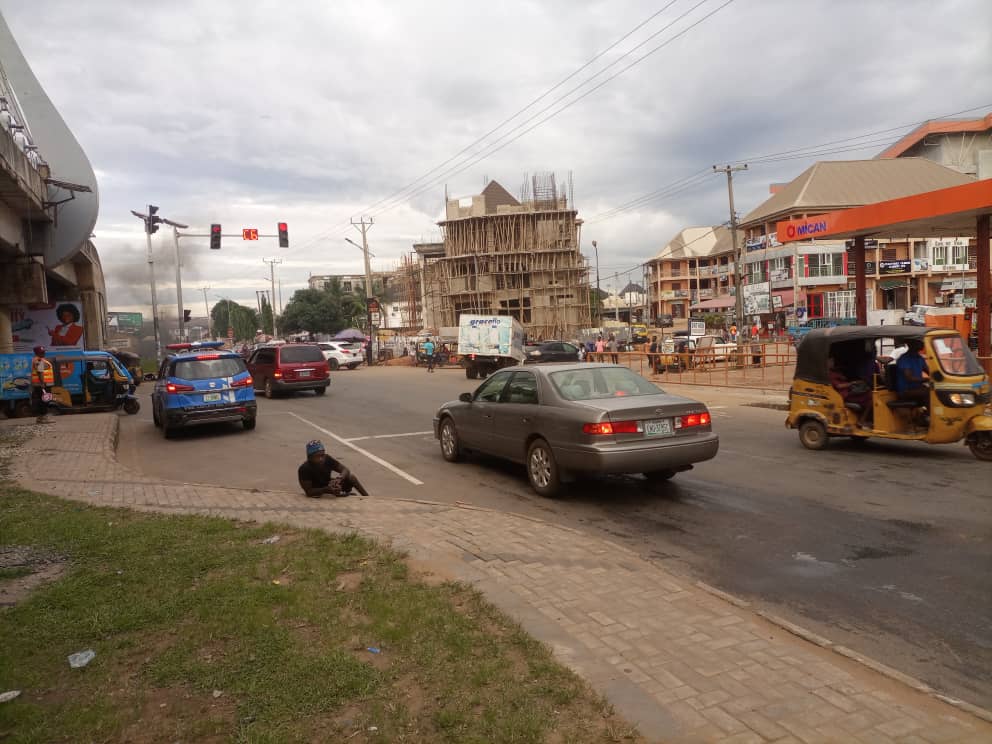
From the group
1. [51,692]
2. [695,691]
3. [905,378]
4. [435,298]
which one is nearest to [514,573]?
[695,691]

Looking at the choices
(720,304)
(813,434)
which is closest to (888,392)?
(813,434)

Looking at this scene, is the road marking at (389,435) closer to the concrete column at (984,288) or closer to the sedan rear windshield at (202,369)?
the sedan rear windshield at (202,369)

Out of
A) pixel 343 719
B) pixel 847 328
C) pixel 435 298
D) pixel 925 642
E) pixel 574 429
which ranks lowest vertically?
pixel 925 642

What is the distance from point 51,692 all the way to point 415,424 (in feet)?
37.6

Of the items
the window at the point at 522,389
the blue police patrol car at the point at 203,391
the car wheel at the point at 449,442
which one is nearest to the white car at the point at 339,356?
the blue police patrol car at the point at 203,391

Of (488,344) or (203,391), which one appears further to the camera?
(488,344)

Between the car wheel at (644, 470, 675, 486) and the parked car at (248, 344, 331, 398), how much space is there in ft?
51.2

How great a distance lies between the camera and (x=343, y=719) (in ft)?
10.1

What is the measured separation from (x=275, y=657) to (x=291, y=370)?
19300mm

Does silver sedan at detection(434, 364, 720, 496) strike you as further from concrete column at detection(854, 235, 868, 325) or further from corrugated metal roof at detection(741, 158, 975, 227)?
corrugated metal roof at detection(741, 158, 975, 227)

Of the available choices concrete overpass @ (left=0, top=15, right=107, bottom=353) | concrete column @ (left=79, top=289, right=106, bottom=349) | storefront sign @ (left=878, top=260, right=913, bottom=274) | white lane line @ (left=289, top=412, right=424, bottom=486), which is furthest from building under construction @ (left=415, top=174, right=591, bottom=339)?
white lane line @ (left=289, top=412, right=424, bottom=486)

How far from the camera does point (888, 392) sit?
32.4ft

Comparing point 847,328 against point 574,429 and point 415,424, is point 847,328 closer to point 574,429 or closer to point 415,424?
point 574,429

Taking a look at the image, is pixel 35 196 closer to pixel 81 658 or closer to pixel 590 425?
pixel 590 425
